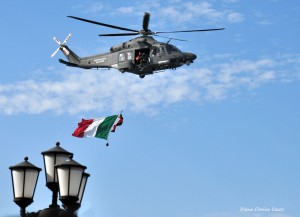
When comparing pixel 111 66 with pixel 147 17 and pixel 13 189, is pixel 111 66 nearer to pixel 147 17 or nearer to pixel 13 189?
pixel 147 17

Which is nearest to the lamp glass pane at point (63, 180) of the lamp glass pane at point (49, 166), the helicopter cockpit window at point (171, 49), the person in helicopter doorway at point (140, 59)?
the lamp glass pane at point (49, 166)

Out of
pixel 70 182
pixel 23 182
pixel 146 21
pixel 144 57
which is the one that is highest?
pixel 146 21

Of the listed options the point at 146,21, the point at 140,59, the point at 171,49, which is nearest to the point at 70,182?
the point at 171,49

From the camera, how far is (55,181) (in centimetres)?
1159

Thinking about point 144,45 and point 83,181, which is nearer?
point 83,181

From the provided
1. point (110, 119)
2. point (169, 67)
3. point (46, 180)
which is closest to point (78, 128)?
point (110, 119)

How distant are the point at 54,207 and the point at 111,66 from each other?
3899 centimetres

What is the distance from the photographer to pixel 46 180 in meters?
11.6

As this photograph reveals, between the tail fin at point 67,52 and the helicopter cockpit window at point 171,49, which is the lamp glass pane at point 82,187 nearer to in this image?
the helicopter cockpit window at point 171,49

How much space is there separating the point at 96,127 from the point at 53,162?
27.4 metres

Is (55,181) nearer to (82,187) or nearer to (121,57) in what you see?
(82,187)

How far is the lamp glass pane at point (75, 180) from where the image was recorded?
1063 cm

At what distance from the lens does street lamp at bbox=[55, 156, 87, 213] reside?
1057cm

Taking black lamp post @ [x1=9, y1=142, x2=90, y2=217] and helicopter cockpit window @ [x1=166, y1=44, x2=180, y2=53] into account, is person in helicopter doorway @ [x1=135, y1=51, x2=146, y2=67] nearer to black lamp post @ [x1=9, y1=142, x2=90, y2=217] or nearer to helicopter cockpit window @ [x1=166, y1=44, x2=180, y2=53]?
helicopter cockpit window @ [x1=166, y1=44, x2=180, y2=53]
